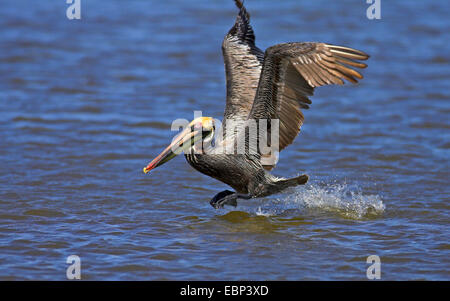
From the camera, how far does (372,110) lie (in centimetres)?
941

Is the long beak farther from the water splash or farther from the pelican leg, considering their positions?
the water splash

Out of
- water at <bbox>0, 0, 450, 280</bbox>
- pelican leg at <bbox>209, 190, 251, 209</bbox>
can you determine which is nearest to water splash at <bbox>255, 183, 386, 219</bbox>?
water at <bbox>0, 0, 450, 280</bbox>

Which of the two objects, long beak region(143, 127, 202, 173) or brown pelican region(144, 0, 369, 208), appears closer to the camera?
brown pelican region(144, 0, 369, 208)

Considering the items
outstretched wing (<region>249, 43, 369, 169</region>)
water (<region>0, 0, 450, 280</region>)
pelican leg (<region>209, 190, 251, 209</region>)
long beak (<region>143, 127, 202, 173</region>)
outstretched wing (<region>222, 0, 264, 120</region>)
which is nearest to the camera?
water (<region>0, 0, 450, 280</region>)

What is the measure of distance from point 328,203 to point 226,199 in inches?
39.8

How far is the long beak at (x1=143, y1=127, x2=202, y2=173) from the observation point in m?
5.98

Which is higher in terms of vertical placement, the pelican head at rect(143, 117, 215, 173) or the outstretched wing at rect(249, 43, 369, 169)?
the outstretched wing at rect(249, 43, 369, 169)

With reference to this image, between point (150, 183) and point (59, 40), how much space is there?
590 cm

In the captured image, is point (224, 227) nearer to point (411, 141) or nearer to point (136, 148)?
point (136, 148)

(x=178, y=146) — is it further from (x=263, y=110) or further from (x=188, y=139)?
(x=263, y=110)

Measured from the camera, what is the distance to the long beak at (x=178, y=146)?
598cm

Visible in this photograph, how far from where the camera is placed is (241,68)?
6805 millimetres

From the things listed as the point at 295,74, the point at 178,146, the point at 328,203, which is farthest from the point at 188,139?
the point at 328,203

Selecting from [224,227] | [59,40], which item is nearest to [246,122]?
[224,227]
